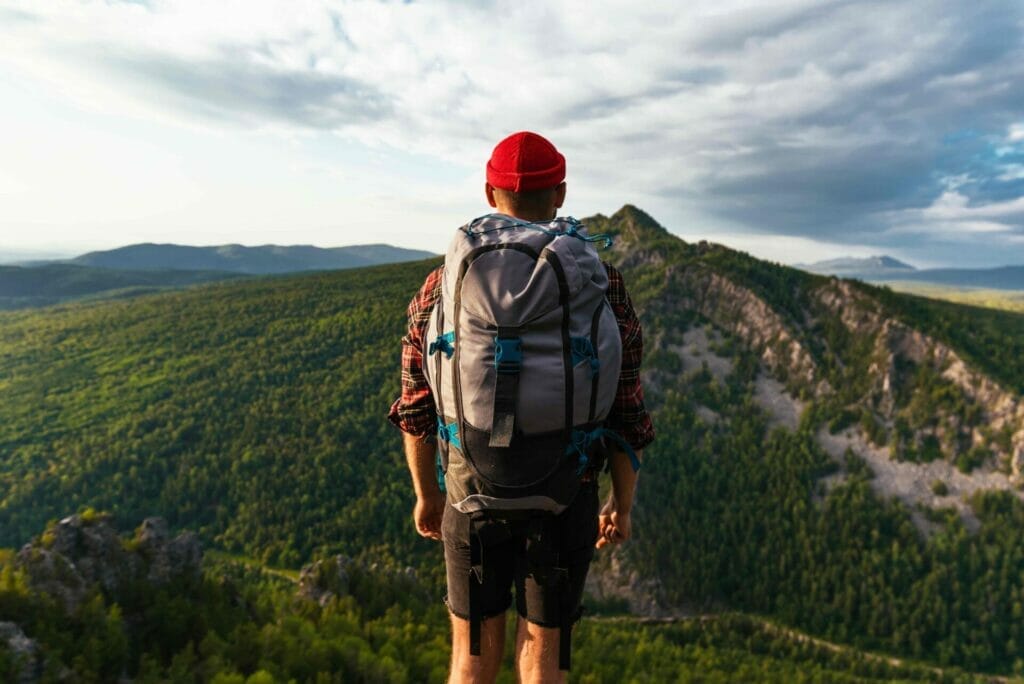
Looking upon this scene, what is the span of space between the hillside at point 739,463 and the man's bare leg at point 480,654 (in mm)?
102112

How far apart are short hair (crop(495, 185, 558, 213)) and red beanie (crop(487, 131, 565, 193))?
72mm

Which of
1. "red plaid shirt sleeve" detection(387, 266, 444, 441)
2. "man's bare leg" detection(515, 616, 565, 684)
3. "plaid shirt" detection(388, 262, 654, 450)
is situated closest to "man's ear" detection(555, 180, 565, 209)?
"plaid shirt" detection(388, 262, 654, 450)

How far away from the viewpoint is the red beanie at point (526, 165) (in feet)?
17.4

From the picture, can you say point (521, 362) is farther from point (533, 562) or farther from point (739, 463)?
point (739, 463)

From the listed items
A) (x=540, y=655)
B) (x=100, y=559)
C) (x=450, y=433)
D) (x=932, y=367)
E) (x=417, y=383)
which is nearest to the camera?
(x=450, y=433)

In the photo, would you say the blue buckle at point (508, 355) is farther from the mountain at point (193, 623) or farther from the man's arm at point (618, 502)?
the mountain at point (193, 623)

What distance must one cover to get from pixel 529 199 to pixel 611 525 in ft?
12.3

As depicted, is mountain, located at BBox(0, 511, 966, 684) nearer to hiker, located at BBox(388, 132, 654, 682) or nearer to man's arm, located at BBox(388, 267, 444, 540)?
man's arm, located at BBox(388, 267, 444, 540)

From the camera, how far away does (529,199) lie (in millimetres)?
5465

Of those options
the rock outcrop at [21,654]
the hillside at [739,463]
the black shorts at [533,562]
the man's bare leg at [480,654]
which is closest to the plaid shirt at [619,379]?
the black shorts at [533,562]

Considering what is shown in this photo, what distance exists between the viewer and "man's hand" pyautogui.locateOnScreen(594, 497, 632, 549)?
6352 mm

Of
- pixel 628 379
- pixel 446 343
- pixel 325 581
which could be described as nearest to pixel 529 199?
pixel 446 343

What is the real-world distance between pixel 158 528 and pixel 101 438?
136730 millimetres

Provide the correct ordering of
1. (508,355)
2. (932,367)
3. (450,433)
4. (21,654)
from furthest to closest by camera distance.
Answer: (932,367) < (21,654) < (450,433) < (508,355)
